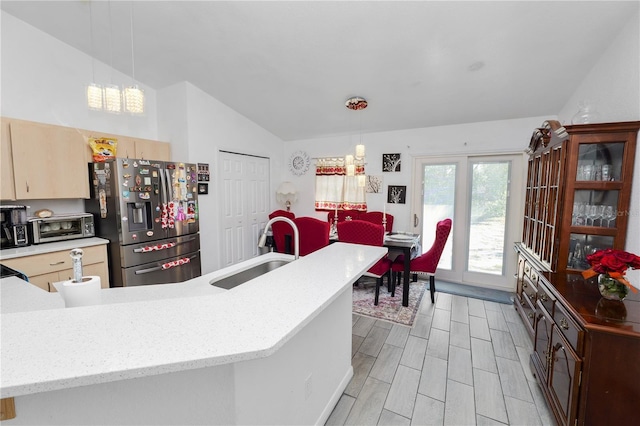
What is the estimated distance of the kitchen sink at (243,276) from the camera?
1656 millimetres

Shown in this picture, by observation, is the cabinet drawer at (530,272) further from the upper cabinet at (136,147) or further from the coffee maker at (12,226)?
the coffee maker at (12,226)

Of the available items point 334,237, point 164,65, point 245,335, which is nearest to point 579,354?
point 245,335

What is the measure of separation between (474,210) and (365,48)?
2633 mm

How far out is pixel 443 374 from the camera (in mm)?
2123

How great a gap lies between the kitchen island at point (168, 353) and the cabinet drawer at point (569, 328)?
3.68ft

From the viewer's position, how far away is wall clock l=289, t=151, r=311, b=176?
5109 millimetres

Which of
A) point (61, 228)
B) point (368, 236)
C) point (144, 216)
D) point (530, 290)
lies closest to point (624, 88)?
point (530, 290)

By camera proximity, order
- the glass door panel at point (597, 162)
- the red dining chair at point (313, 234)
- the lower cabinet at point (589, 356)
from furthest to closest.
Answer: the red dining chair at point (313, 234) < the glass door panel at point (597, 162) < the lower cabinet at point (589, 356)

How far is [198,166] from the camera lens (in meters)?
3.69

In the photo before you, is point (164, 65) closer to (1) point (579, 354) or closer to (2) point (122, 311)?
(2) point (122, 311)

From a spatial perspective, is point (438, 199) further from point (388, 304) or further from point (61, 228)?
point (61, 228)

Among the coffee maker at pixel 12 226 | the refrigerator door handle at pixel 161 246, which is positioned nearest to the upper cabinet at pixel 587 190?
A: the refrigerator door handle at pixel 161 246

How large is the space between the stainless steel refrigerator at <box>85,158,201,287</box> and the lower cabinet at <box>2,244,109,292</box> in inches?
4.0

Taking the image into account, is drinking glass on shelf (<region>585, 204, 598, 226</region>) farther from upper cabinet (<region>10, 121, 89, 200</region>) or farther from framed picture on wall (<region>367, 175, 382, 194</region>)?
upper cabinet (<region>10, 121, 89, 200</region>)
